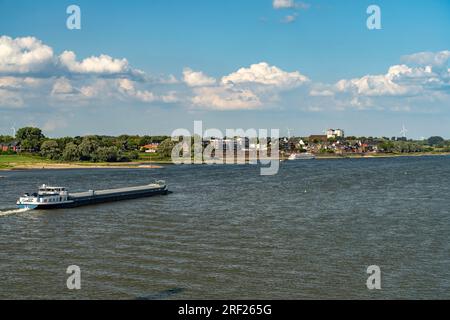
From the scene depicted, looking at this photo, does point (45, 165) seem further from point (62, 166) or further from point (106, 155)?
point (106, 155)

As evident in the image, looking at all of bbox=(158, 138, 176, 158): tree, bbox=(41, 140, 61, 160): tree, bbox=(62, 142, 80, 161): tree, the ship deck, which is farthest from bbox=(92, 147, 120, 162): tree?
the ship deck

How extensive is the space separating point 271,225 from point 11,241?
1953 centimetres

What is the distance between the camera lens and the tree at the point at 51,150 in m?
163

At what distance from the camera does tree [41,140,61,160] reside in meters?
163

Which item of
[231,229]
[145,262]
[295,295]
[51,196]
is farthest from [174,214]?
[295,295]

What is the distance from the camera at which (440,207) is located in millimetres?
54688

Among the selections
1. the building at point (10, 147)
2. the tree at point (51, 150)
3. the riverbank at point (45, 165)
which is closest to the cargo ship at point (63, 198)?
→ the riverbank at point (45, 165)

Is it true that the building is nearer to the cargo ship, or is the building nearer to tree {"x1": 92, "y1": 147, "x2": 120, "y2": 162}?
tree {"x1": 92, "y1": 147, "x2": 120, "y2": 162}

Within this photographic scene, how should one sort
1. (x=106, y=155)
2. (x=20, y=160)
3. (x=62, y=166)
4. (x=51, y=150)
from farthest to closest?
1. (x=51, y=150)
2. (x=106, y=155)
3. (x=20, y=160)
4. (x=62, y=166)

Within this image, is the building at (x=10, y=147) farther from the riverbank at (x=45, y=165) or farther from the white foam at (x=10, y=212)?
the white foam at (x=10, y=212)

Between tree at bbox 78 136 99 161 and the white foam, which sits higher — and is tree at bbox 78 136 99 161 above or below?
above

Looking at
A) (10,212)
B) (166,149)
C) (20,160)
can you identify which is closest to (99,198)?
(10,212)

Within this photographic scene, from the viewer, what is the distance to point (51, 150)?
16388 centimetres
